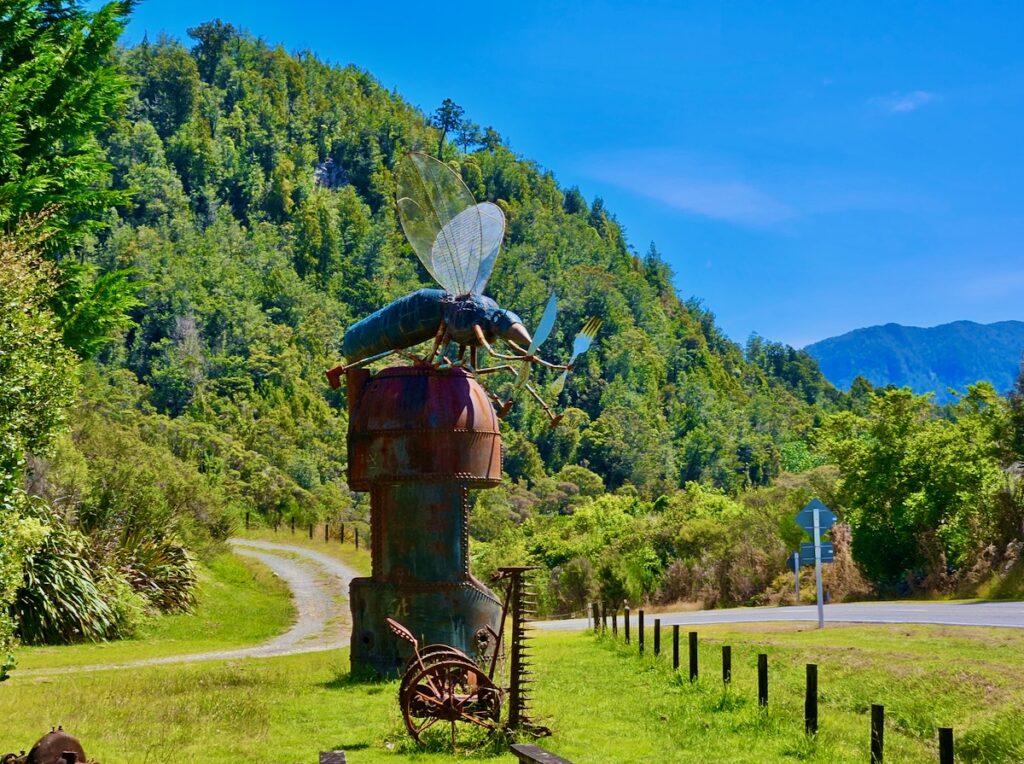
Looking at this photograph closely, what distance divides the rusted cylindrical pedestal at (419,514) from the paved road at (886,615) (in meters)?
7.79

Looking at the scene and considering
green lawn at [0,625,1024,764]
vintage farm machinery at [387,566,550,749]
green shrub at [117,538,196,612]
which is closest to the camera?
green lawn at [0,625,1024,764]

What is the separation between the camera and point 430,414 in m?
16.1

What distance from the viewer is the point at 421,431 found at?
52.6 ft

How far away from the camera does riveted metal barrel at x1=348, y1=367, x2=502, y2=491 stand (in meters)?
16.0

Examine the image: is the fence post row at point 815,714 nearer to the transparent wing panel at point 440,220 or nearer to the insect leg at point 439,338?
the insect leg at point 439,338

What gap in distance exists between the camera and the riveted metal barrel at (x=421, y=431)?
1603cm

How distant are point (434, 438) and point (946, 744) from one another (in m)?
9.05

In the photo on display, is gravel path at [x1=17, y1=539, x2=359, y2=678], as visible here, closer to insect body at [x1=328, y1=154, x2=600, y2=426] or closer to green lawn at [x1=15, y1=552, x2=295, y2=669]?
green lawn at [x1=15, y1=552, x2=295, y2=669]

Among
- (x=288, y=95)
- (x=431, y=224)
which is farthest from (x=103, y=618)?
(x=288, y=95)

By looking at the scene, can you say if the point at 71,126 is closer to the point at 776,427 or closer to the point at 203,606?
the point at 203,606

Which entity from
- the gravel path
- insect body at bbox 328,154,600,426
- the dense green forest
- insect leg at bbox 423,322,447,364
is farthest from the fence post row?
the gravel path

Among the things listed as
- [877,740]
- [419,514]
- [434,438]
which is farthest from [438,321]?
[877,740]

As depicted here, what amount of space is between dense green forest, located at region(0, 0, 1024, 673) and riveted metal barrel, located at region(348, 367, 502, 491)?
11.3ft

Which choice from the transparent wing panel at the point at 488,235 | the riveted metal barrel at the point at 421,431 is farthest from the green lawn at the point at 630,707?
the transparent wing panel at the point at 488,235
